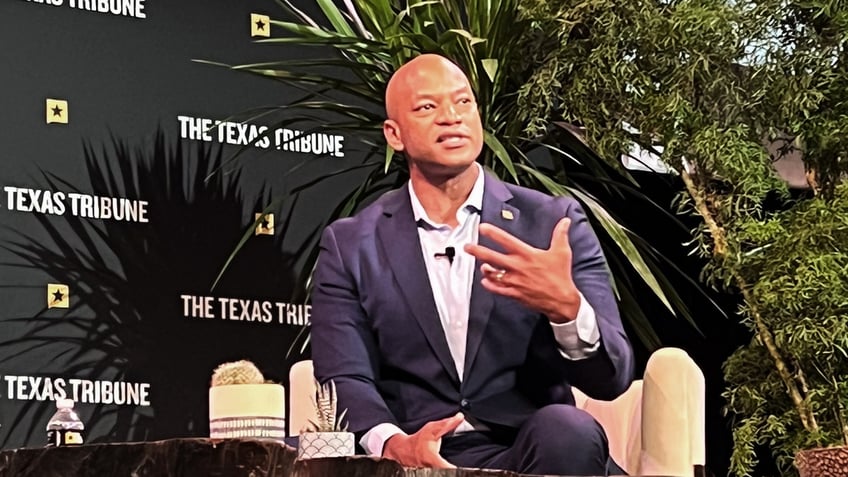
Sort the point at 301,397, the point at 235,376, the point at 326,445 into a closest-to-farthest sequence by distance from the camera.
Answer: the point at 326,445
the point at 235,376
the point at 301,397

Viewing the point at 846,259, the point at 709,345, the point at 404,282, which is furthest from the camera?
the point at 709,345

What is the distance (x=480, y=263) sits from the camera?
3.71 meters

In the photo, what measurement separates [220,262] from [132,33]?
832 millimetres

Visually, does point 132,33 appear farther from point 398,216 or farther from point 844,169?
point 844,169

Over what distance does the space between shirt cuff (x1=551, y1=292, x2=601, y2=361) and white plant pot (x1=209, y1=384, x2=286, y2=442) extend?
96 centimetres

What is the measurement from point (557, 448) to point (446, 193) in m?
0.75

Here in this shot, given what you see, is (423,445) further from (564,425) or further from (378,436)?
(564,425)

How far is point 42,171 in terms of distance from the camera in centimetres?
473

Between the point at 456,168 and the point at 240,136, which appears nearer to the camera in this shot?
the point at 456,168

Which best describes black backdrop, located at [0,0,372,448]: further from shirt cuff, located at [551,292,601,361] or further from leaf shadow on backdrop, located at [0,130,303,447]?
shirt cuff, located at [551,292,601,361]

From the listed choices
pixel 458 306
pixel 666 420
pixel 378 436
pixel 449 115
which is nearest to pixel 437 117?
pixel 449 115

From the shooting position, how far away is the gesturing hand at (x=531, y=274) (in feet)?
11.2

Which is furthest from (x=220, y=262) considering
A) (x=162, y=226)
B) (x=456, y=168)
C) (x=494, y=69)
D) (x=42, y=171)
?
(x=456, y=168)

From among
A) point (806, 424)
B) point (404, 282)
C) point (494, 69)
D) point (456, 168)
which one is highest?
point (494, 69)
